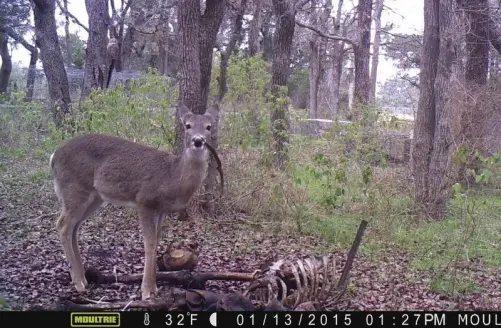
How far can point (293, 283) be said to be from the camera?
5.09 m

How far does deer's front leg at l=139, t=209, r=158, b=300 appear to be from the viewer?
17.2 ft

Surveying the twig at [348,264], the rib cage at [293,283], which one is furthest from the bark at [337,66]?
the rib cage at [293,283]

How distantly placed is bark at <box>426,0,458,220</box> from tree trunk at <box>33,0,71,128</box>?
787 centimetres

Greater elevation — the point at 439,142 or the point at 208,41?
the point at 208,41

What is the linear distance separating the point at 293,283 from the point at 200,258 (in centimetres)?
179

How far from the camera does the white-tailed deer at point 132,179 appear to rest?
17.8ft

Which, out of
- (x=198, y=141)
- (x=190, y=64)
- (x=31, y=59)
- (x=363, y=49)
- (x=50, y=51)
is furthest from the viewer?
(x=31, y=59)

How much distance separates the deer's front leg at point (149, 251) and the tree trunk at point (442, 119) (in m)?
4.76

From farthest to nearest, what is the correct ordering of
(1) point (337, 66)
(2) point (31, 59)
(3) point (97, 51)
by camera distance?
(2) point (31, 59)
(1) point (337, 66)
(3) point (97, 51)

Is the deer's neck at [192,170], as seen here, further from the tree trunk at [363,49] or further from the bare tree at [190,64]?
the tree trunk at [363,49]

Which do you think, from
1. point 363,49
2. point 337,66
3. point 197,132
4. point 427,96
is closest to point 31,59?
point 337,66

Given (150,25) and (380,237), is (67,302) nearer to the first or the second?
(380,237)

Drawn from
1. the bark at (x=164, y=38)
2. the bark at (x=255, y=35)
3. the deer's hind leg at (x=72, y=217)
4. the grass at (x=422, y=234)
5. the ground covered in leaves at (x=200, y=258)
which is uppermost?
the bark at (x=164, y=38)

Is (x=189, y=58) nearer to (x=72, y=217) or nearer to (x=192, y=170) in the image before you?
(x=192, y=170)
